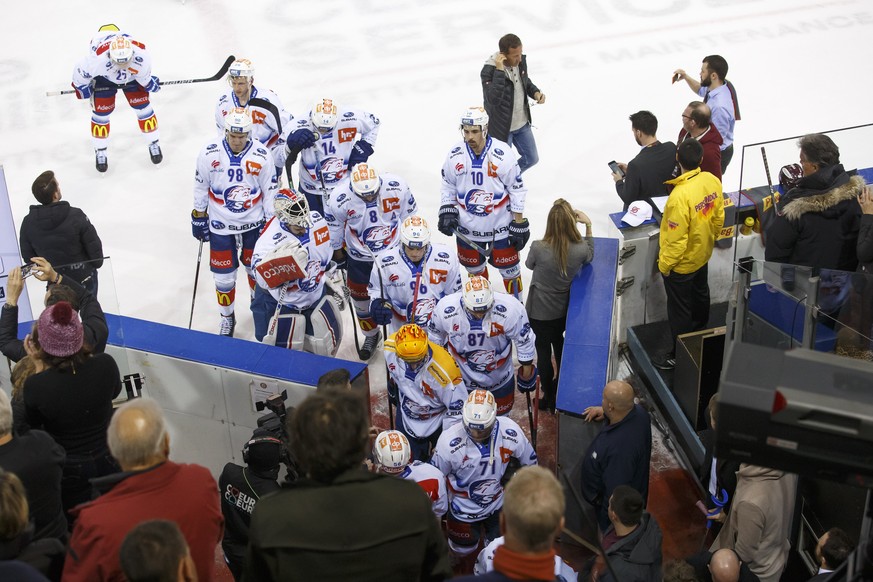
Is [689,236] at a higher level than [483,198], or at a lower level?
lower

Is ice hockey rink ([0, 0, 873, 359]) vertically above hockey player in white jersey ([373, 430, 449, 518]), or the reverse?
ice hockey rink ([0, 0, 873, 359])

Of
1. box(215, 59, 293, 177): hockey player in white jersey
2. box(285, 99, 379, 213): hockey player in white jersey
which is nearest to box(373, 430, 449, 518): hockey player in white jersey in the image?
box(285, 99, 379, 213): hockey player in white jersey

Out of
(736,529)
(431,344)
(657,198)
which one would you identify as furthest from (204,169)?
(736,529)

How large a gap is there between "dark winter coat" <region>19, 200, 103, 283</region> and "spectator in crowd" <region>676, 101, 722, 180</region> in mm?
3473

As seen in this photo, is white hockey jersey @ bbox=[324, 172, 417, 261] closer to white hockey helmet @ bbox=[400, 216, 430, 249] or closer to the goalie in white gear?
the goalie in white gear

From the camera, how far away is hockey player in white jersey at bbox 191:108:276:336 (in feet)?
21.1

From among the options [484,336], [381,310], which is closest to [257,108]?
[381,310]

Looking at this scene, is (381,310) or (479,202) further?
(479,202)

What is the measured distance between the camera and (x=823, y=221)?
4812 millimetres

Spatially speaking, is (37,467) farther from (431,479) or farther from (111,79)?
(111,79)

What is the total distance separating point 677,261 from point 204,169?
291cm

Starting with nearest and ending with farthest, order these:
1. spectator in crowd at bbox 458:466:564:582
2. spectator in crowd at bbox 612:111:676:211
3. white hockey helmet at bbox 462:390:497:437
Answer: spectator in crowd at bbox 458:466:564:582
white hockey helmet at bbox 462:390:497:437
spectator in crowd at bbox 612:111:676:211

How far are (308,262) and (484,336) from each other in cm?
112

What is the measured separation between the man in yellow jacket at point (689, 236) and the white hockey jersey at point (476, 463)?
4.79 ft
